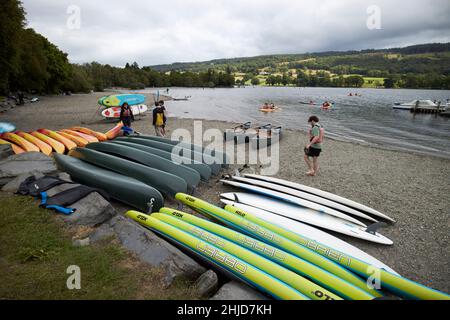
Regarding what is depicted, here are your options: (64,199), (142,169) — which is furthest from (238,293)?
(142,169)

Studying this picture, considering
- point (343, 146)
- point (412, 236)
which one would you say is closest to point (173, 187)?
point (412, 236)

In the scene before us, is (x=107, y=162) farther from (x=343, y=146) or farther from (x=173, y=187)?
(x=343, y=146)

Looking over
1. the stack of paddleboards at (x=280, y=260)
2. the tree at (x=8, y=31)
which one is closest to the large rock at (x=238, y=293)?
the stack of paddleboards at (x=280, y=260)

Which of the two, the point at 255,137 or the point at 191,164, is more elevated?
the point at 255,137

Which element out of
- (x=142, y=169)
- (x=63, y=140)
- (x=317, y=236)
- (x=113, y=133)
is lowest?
(x=317, y=236)

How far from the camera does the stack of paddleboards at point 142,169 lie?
5.60m

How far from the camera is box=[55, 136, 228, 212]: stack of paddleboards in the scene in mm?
5602

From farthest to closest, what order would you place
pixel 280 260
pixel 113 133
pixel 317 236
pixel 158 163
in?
pixel 113 133 < pixel 158 163 < pixel 317 236 < pixel 280 260

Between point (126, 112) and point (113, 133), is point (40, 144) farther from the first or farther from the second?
point (126, 112)

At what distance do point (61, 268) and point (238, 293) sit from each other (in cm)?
219

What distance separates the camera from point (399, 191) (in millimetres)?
7703

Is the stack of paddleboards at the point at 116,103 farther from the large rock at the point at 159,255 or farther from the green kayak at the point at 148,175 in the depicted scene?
the large rock at the point at 159,255

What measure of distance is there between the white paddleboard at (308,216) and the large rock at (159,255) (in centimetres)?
300

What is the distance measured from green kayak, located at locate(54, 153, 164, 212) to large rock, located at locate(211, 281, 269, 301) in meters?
2.76
